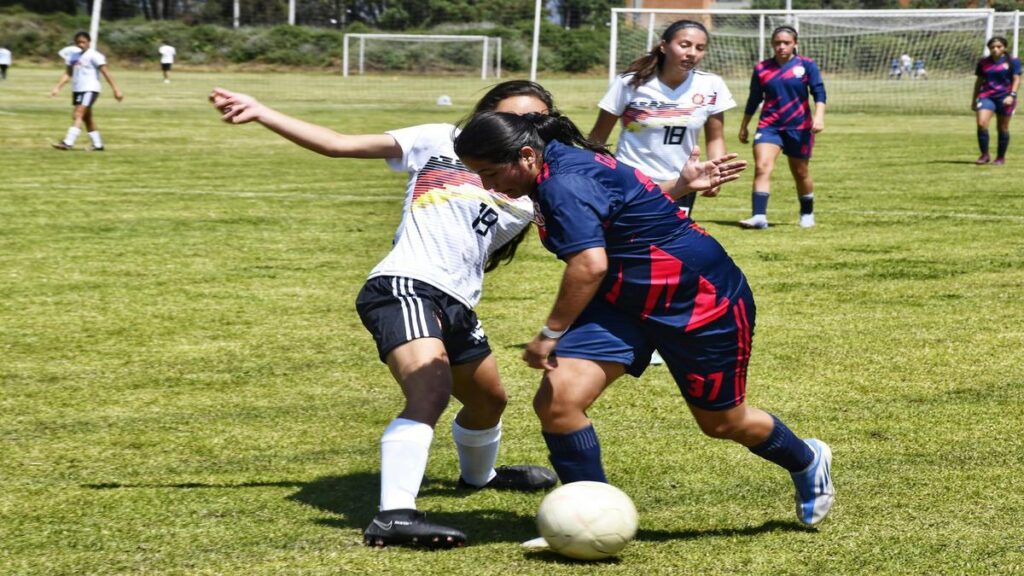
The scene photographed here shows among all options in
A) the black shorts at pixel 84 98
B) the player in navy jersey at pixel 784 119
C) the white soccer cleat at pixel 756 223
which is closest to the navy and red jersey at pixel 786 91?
the player in navy jersey at pixel 784 119

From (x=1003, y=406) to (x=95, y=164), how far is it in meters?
16.3

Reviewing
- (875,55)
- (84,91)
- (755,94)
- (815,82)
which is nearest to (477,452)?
(755,94)

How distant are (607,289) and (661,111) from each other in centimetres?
409

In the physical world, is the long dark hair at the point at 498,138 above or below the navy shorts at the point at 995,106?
above

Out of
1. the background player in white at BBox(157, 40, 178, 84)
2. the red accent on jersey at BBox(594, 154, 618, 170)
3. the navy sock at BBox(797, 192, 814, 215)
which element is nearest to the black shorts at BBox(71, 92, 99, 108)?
the navy sock at BBox(797, 192, 814, 215)

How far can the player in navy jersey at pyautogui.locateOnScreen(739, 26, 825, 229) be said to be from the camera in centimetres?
1392

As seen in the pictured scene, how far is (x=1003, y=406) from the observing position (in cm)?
669

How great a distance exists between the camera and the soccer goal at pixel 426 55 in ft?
152

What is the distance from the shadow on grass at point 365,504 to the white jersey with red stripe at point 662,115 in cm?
354

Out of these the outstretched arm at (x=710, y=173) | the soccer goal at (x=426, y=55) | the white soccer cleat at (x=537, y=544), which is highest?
the outstretched arm at (x=710, y=173)

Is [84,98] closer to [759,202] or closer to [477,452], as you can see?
[759,202]

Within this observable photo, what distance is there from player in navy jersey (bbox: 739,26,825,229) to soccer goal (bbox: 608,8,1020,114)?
71.1 feet

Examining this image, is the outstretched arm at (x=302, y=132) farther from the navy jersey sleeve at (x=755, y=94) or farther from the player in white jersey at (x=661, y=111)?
the navy jersey sleeve at (x=755, y=94)

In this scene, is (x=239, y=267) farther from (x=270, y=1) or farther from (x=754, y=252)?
(x=270, y=1)
